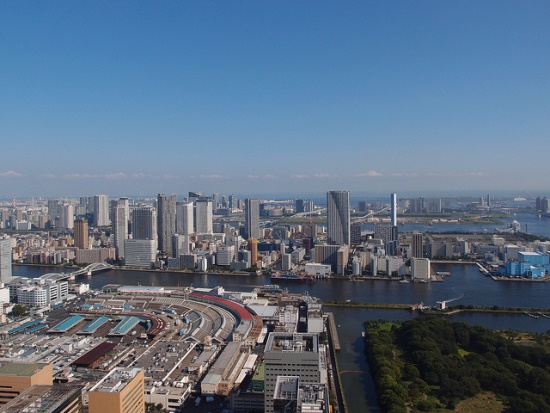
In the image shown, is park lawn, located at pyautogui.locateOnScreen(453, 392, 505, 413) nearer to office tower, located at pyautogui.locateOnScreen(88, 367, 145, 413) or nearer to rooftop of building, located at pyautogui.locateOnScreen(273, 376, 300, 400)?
rooftop of building, located at pyautogui.locateOnScreen(273, 376, 300, 400)

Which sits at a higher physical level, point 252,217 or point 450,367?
point 252,217

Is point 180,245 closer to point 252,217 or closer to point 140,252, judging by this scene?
point 140,252

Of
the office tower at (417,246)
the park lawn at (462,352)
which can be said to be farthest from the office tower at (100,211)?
the park lawn at (462,352)

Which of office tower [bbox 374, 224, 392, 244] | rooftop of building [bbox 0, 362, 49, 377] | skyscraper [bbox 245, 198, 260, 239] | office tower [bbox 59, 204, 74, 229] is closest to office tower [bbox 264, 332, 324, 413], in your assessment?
rooftop of building [bbox 0, 362, 49, 377]

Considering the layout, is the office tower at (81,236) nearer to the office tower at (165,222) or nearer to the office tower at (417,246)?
the office tower at (165,222)

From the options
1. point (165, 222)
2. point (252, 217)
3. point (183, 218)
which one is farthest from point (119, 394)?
point (252, 217)
